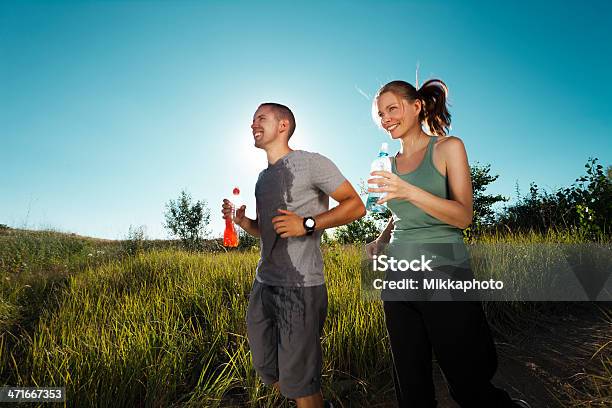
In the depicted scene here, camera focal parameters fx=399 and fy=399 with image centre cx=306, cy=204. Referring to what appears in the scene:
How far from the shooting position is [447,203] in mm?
1690

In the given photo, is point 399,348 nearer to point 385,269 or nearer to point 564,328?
point 385,269

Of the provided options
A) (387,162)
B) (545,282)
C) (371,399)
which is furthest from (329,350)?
(545,282)

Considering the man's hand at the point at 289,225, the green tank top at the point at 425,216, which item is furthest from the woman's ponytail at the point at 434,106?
the man's hand at the point at 289,225

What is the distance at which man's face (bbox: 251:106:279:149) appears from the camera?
2.26m

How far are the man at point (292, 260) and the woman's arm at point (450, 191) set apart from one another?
386 mm

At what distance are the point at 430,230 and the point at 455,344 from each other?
1.67 feet

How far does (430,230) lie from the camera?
184 cm

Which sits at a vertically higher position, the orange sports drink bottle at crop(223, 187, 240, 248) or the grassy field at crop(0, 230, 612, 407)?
the orange sports drink bottle at crop(223, 187, 240, 248)

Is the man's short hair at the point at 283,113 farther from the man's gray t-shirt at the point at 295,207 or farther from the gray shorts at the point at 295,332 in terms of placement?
the gray shorts at the point at 295,332

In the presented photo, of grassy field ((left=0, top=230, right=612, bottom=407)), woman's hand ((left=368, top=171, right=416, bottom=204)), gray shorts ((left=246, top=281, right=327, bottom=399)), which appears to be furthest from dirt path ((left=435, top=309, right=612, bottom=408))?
woman's hand ((left=368, top=171, right=416, bottom=204))

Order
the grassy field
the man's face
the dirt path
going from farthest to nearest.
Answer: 1. the dirt path
2. the grassy field
3. the man's face

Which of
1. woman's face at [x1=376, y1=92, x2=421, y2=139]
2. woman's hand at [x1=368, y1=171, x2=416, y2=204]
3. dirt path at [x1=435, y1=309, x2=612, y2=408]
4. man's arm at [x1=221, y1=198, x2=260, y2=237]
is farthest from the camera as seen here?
dirt path at [x1=435, y1=309, x2=612, y2=408]

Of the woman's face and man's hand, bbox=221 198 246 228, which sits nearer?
the woman's face

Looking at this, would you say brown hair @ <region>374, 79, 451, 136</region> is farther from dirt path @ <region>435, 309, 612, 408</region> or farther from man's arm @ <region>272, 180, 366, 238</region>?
dirt path @ <region>435, 309, 612, 408</region>
